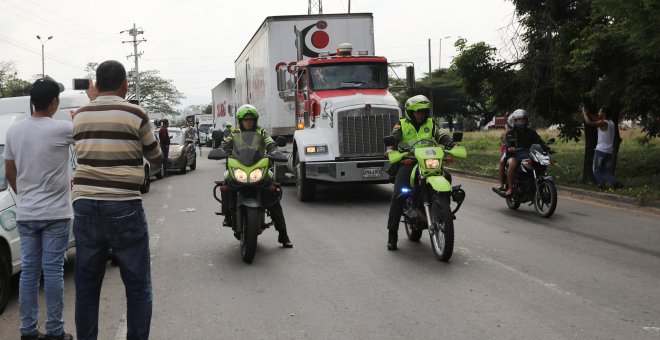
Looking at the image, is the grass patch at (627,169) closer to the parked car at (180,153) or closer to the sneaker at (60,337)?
the parked car at (180,153)

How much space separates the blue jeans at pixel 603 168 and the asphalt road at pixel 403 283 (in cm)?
278

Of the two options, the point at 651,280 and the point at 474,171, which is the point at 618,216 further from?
the point at 474,171

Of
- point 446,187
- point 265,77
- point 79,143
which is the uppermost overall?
point 265,77

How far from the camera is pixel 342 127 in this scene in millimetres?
12633

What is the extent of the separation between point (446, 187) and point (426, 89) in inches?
2320

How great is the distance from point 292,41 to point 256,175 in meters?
9.84

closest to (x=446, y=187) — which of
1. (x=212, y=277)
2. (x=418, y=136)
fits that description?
(x=418, y=136)

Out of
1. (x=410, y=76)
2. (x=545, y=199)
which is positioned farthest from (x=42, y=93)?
(x=410, y=76)

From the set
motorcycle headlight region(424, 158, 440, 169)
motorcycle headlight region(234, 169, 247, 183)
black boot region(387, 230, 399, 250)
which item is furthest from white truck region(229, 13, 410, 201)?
motorcycle headlight region(424, 158, 440, 169)

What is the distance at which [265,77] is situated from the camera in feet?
57.6

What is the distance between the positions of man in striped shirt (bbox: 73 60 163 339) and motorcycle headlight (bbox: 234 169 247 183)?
3.48 meters

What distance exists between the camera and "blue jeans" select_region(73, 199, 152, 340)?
13.0ft

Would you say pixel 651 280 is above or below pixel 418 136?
below

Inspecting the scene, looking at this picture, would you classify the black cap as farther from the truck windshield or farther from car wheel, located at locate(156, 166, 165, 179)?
car wheel, located at locate(156, 166, 165, 179)
